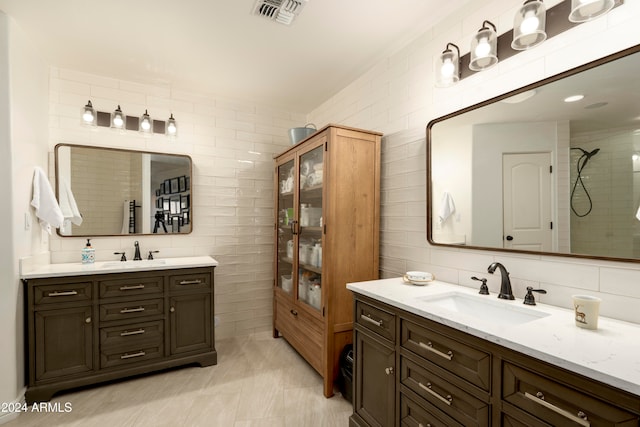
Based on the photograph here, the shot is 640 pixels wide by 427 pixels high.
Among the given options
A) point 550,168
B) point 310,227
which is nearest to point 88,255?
point 310,227

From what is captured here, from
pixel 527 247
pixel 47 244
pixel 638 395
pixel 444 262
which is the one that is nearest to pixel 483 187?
pixel 527 247

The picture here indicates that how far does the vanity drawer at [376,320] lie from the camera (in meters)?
1.56

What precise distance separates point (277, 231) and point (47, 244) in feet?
6.60

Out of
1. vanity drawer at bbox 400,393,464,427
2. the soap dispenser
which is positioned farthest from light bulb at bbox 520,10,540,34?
the soap dispenser

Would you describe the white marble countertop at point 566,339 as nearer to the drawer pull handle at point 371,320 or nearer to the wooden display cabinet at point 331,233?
the drawer pull handle at point 371,320

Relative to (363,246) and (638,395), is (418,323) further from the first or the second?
(363,246)

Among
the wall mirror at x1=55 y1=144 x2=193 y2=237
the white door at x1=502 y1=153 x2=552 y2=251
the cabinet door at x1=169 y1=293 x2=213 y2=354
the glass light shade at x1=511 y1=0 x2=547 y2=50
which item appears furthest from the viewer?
the wall mirror at x1=55 y1=144 x2=193 y2=237

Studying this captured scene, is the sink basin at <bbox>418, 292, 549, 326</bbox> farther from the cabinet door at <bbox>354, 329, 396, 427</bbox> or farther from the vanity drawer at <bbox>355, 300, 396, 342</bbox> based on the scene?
the cabinet door at <bbox>354, 329, 396, 427</bbox>

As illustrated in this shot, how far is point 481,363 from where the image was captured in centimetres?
112

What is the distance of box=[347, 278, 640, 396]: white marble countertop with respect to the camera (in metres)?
0.82

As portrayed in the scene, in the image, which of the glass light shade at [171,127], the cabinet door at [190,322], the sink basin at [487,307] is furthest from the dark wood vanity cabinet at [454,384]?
the glass light shade at [171,127]

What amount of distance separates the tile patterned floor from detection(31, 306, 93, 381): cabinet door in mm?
224

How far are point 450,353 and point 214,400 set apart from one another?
1803 millimetres

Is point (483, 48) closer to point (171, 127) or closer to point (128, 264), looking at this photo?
point (171, 127)
